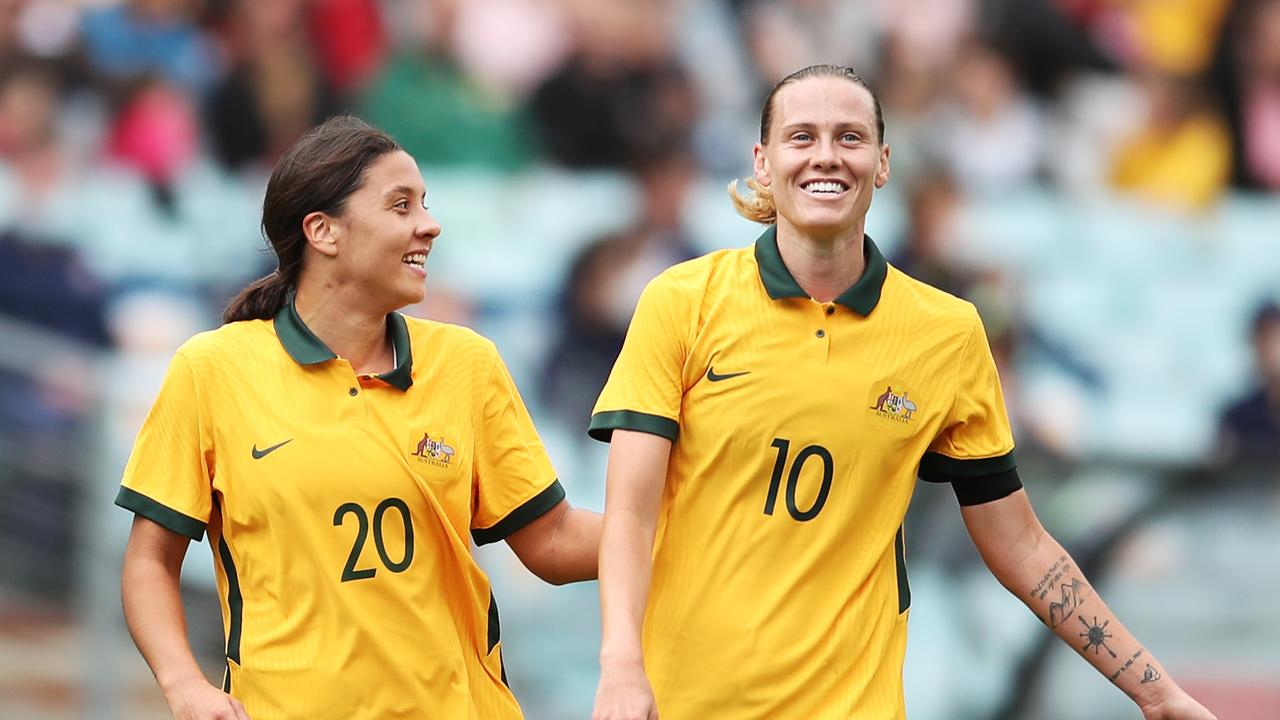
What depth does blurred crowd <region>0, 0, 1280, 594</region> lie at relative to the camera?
9.02m

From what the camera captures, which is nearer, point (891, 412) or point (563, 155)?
point (891, 412)

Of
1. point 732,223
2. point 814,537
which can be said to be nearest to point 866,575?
point 814,537

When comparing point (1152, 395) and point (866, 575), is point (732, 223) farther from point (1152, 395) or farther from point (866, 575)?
point (866, 575)

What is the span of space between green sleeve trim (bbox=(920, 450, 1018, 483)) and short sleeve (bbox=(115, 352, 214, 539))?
4.87 feet

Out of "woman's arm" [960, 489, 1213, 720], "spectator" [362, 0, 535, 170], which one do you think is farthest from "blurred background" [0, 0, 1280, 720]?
"woman's arm" [960, 489, 1213, 720]

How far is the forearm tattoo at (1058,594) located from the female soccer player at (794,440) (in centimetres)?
20

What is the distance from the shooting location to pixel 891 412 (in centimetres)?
373

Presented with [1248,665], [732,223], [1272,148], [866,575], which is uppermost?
[1272,148]

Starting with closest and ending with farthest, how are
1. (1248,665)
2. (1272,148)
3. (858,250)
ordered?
(858,250), (1248,665), (1272,148)

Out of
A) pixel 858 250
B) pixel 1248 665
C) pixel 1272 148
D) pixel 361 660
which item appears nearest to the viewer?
pixel 361 660

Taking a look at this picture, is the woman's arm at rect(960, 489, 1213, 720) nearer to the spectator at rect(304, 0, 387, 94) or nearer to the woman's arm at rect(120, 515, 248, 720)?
the woman's arm at rect(120, 515, 248, 720)

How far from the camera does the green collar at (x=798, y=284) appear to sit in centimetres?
377

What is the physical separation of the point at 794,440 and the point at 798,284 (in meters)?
0.34

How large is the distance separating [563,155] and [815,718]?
19.4 feet
